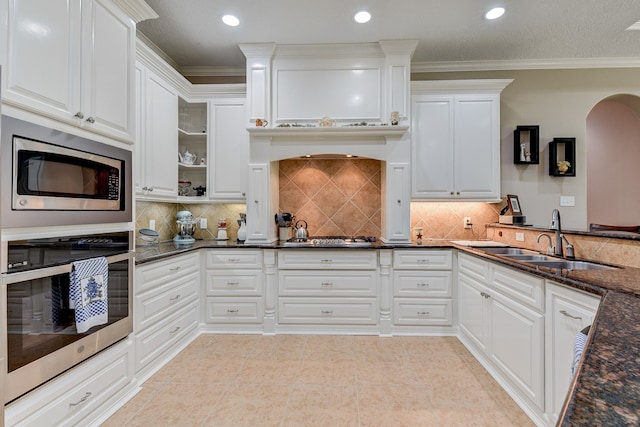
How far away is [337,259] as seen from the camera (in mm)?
3018

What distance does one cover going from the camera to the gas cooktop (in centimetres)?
304

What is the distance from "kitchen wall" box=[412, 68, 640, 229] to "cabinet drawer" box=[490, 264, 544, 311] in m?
1.74

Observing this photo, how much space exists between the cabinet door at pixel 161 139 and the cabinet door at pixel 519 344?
2.98 meters

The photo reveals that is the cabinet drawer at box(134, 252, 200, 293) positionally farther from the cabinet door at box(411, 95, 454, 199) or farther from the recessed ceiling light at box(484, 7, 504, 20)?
the recessed ceiling light at box(484, 7, 504, 20)

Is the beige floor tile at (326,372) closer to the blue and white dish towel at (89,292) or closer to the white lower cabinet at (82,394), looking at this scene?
the white lower cabinet at (82,394)

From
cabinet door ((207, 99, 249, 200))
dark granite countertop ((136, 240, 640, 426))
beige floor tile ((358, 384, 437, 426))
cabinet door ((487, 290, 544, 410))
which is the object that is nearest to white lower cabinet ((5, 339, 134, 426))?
beige floor tile ((358, 384, 437, 426))

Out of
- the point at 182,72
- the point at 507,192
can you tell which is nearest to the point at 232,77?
the point at 182,72

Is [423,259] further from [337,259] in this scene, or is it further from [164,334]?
[164,334]

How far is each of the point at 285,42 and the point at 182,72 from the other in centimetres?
149

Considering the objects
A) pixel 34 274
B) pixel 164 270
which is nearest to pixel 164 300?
pixel 164 270

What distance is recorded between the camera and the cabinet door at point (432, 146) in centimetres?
326

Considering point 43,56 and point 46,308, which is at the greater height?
point 43,56

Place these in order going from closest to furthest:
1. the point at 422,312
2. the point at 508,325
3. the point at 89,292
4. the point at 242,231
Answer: the point at 89,292
the point at 508,325
the point at 422,312
the point at 242,231

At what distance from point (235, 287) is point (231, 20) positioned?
2.51 m
